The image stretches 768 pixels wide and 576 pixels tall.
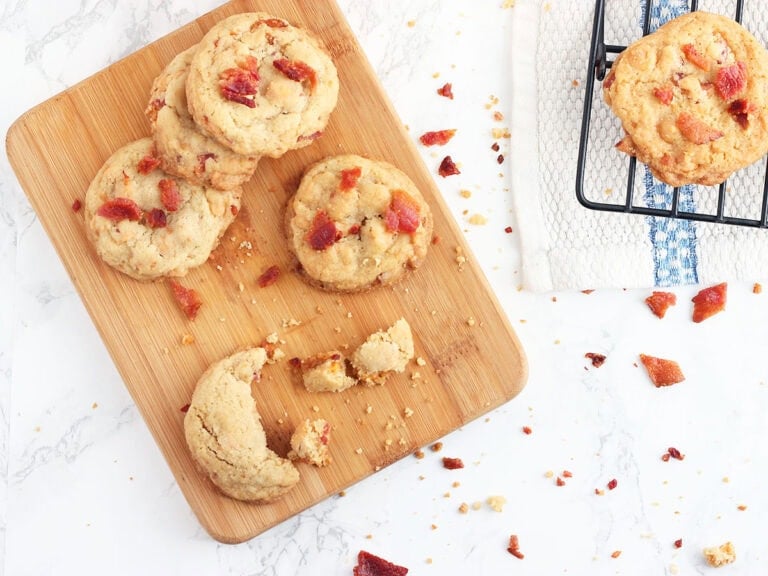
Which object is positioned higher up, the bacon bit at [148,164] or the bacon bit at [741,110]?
the bacon bit at [148,164]

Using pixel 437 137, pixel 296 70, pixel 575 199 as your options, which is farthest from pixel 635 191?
pixel 296 70

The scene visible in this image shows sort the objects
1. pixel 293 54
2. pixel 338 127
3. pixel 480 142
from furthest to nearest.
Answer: pixel 480 142
pixel 338 127
pixel 293 54

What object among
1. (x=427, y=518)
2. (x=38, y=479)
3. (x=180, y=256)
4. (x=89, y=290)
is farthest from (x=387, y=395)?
(x=38, y=479)

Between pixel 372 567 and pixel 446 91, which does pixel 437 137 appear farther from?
pixel 372 567

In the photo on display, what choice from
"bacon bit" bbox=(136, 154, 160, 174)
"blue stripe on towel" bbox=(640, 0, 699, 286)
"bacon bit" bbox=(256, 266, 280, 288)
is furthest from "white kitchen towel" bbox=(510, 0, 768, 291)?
"bacon bit" bbox=(136, 154, 160, 174)

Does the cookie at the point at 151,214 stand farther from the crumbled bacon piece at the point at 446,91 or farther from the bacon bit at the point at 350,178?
the crumbled bacon piece at the point at 446,91

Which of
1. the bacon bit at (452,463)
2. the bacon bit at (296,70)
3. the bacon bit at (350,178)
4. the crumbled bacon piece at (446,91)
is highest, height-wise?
the bacon bit at (296,70)

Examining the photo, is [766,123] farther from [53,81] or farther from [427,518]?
[53,81]

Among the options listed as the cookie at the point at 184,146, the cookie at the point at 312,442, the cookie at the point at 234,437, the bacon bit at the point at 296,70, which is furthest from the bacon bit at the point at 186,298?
the bacon bit at the point at 296,70
